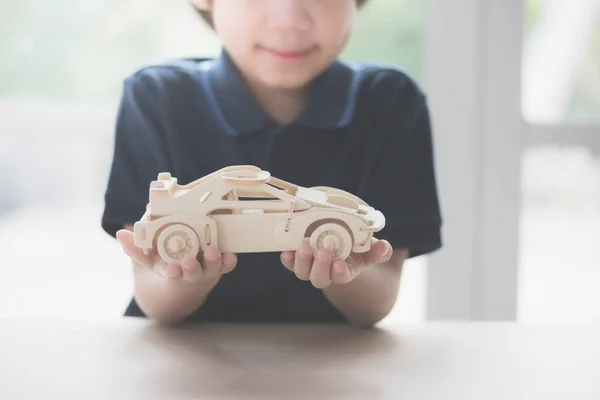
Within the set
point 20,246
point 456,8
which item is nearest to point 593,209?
point 456,8

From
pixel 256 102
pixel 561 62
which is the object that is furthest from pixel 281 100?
pixel 561 62

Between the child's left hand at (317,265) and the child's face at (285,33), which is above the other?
the child's face at (285,33)

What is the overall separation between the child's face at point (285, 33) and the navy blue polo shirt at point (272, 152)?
85mm

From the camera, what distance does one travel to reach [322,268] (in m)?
0.65

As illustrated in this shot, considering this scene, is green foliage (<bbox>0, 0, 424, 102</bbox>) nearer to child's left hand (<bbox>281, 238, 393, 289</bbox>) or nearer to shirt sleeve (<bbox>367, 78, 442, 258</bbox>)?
shirt sleeve (<bbox>367, 78, 442, 258</bbox>)

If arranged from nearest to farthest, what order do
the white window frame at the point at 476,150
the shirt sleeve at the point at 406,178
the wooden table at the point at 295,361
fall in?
the wooden table at the point at 295,361, the shirt sleeve at the point at 406,178, the white window frame at the point at 476,150

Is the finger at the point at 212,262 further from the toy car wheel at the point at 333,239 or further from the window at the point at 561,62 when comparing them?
the window at the point at 561,62

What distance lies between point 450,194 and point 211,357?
853mm

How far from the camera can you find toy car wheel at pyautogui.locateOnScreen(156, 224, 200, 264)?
0.64 metres

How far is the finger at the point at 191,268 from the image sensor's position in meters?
0.64

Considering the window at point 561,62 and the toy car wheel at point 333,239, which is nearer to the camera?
the toy car wheel at point 333,239

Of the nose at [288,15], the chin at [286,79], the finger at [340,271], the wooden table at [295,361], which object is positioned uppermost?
the nose at [288,15]

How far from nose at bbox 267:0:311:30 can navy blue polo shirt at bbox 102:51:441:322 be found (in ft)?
0.48

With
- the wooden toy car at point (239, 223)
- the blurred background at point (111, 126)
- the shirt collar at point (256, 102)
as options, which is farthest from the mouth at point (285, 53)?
the blurred background at point (111, 126)
